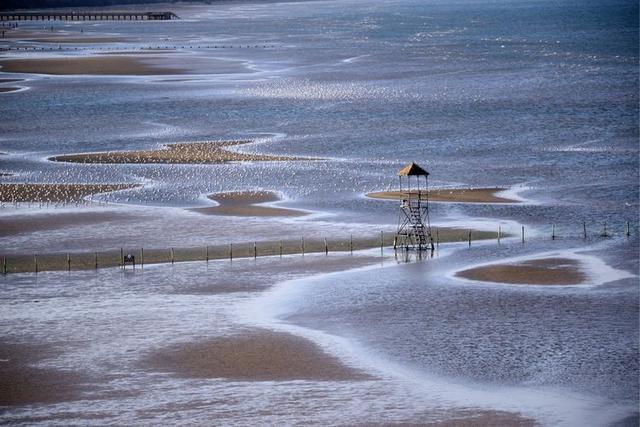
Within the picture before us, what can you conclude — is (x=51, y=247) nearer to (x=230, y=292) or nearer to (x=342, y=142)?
(x=230, y=292)

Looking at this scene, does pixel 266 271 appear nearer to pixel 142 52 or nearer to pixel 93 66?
pixel 93 66

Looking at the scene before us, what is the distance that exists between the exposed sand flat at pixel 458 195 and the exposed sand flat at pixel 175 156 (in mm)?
11676

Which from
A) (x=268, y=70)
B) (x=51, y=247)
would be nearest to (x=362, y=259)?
(x=51, y=247)

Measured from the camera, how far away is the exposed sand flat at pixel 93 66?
117 meters

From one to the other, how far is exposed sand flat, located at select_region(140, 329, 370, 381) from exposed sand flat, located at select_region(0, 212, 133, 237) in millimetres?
17197

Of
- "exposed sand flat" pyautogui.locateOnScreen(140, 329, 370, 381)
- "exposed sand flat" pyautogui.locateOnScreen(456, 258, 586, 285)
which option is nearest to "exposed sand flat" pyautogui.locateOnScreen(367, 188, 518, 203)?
"exposed sand flat" pyautogui.locateOnScreen(456, 258, 586, 285)

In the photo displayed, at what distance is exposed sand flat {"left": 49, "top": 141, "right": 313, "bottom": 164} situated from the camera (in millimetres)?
65625

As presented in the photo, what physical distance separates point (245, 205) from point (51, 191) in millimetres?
9899

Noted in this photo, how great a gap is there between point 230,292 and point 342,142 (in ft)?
107

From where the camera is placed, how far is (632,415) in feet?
93.5

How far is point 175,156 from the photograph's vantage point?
66938 millimetres

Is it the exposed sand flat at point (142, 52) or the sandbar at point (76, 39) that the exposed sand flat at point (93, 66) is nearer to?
the exposed sand flat at point (142, 52)

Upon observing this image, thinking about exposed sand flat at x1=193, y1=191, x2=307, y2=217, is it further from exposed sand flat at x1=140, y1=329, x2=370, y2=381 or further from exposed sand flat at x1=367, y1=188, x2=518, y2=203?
exposed sand flat at x1=140, y1=329, x2=370, y2=381

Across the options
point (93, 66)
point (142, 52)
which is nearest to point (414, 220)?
point (93, 66)
